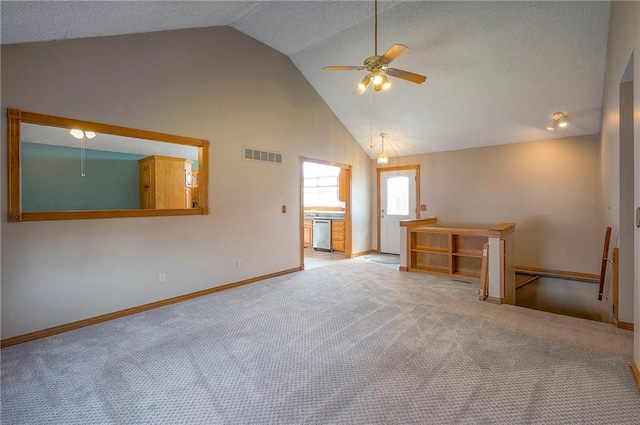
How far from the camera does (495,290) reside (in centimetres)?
371

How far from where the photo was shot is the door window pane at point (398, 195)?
701 cm

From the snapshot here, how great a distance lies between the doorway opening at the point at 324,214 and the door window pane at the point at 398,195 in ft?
3.70

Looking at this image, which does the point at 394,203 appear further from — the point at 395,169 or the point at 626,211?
the point at 626,211

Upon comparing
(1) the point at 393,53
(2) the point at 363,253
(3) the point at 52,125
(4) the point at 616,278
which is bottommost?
(2) the point at 363,253

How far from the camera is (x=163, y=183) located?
14.5 ft

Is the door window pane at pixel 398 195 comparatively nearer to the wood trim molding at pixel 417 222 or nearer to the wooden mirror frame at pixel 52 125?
the wood trim molding at pixel 417 222

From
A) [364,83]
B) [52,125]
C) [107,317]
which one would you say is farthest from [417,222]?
[52,125]

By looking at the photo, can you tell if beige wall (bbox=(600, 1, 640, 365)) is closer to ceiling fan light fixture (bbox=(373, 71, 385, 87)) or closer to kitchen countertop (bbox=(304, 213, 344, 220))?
ceiling fan light fixture (bbox=(373, 71, 385, 87))

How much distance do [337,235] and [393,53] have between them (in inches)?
196

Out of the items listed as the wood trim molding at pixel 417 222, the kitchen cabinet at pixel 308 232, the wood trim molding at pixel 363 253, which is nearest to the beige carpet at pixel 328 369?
the wood trim molding at pixel 417 222

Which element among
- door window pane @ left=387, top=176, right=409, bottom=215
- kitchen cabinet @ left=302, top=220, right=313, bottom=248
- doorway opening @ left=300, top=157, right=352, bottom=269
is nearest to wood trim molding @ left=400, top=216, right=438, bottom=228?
→ door window pane @ left=387, top=176, right=409, bottom=215

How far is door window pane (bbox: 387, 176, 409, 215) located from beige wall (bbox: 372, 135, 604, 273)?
613mm

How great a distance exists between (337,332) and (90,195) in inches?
145

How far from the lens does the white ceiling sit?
2.87 metres
